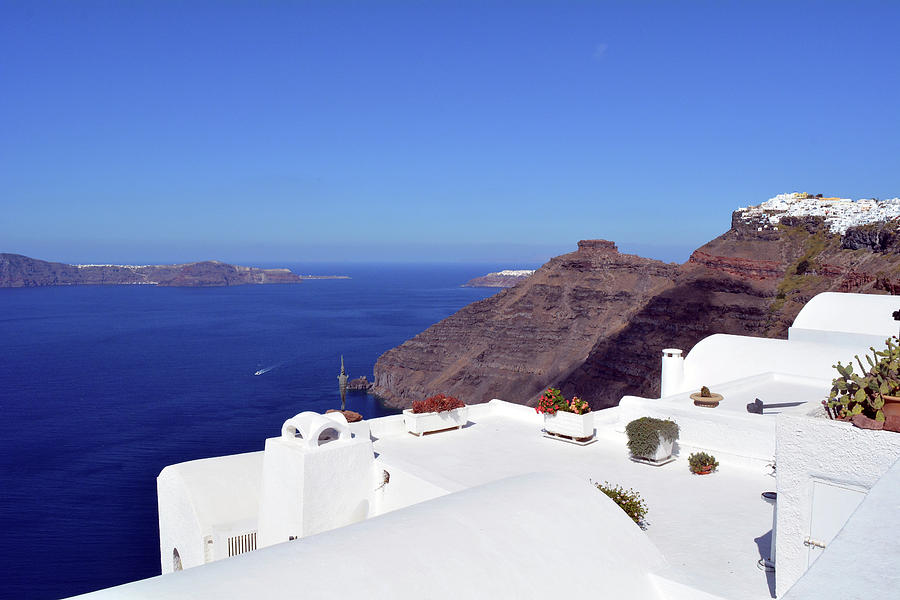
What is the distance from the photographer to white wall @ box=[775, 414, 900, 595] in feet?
17.8

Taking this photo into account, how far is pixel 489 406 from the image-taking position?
15.4 metres

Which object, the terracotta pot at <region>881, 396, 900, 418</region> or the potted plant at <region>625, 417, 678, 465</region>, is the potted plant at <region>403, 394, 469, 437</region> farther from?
the terracotta pot at <region>881, 396, 900, 418</region>

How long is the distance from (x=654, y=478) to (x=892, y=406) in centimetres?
578

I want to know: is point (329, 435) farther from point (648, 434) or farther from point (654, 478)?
point (648, 434)

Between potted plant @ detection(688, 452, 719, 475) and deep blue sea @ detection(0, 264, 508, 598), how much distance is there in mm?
32114

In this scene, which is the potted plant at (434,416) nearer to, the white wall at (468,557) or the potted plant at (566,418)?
the potted plant at (566,418)

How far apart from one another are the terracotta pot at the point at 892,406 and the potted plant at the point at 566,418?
7.35 m

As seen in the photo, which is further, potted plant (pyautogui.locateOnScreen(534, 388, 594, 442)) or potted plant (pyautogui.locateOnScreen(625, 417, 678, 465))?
potted plant (pyautogui.locateOnScreen(534, 388, 594, 442))

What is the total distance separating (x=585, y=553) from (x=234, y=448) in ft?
171

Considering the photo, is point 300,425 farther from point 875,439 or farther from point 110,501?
point 110,501

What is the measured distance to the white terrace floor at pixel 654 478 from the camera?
7574mm

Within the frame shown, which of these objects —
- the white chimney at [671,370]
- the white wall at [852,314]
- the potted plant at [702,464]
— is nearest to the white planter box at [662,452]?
the potted plant at [702,464]

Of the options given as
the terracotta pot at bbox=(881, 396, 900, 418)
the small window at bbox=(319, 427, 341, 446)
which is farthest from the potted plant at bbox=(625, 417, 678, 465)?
the terracotta pot at bbox=(881, 396, 900, 418)

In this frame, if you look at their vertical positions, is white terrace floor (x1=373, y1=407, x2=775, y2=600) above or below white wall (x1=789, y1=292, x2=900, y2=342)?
below
